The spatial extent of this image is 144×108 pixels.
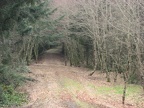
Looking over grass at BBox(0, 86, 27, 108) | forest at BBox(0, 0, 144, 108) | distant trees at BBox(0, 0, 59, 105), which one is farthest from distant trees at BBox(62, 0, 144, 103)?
grass at BBox(0, 86, 27, 108)

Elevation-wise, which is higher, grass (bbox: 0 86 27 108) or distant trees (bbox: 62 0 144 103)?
distant trees (bbox: 62 0 144 103)

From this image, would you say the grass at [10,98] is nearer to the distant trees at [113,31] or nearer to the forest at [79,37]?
the forest at [79,37]

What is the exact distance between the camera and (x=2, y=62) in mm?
17234

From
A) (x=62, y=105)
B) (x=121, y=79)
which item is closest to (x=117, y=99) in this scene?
(x=62, y=105)

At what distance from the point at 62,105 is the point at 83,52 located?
2773 centimetres

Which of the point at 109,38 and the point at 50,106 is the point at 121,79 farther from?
the point at 50,106

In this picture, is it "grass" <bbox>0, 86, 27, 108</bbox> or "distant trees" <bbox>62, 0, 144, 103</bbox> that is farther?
"distant trees" <bbox>62, 0, 144, 103</bbox>

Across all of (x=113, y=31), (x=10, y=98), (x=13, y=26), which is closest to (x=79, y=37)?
(x=113, y=31)

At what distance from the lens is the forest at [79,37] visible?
15.8 m

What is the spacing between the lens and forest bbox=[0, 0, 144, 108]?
1580 cm

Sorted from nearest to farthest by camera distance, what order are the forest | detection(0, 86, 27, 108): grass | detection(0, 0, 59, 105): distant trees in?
detection(0, 0, 59, 105): distant trees < detection(0, 86, 27, 108): grass < the forest

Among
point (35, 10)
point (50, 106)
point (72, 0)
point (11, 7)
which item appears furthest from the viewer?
point (72, 0)

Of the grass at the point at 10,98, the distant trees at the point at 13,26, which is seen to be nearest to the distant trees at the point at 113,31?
the distant trees at the point at 13,26

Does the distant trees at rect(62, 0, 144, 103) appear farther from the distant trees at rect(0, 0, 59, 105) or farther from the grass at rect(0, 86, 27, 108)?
the grass at rect(0, 86, 27, 108)
